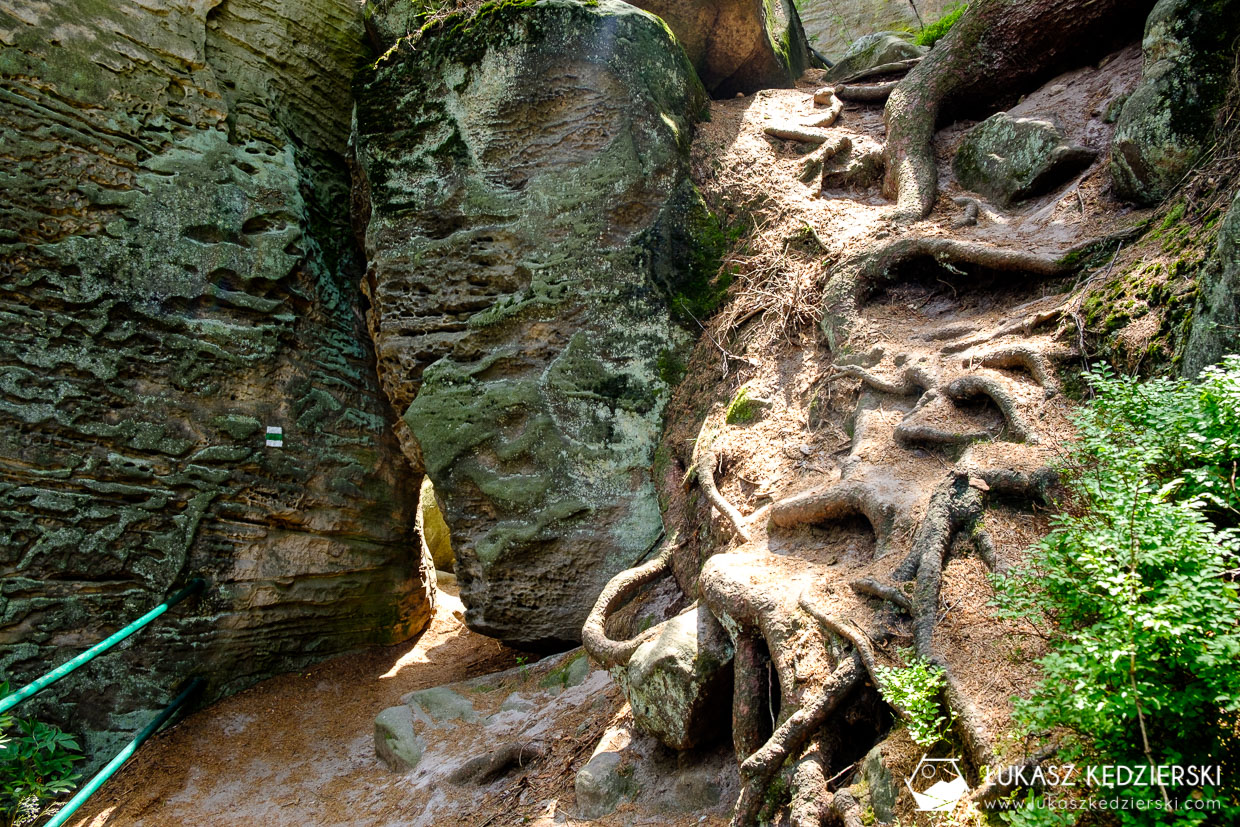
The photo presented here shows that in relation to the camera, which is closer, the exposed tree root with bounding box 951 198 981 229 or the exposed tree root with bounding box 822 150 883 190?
the exposed tree root with bounding box 951 198 981 229

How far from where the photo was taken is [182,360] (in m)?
6.09

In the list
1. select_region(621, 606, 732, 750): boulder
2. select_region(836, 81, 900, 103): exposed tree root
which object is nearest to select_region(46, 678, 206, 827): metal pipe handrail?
select_region(621, 606, 732, 750): boulder

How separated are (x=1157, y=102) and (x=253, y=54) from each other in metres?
7.16

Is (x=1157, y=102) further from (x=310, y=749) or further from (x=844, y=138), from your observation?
(x=310, y=749)

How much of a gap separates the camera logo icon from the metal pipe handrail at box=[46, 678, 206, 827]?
437 centimetres

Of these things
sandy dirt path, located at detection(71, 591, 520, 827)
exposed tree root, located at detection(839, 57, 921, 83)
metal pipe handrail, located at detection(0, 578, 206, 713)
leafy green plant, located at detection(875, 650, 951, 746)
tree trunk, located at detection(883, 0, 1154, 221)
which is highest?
exposed tree root, located at detection(839, 57, 921, 83)

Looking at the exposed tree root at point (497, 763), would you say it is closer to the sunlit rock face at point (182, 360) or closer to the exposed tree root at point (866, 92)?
the sunlit rock face at point (182, 360)

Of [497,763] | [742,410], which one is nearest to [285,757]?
[497,763]

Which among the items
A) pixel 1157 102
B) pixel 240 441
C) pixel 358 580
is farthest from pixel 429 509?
pixel 1157 102

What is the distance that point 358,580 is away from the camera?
711 centimetres

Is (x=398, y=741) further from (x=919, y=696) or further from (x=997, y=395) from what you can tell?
(x=997, y=395)

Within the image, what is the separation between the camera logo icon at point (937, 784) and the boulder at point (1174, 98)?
3.16 m

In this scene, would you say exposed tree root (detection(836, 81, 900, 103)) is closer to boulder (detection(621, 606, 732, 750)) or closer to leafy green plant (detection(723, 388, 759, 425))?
leafy green plant (detection(723, 388, 759, 425))

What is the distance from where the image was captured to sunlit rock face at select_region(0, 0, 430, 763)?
5.52 meters
